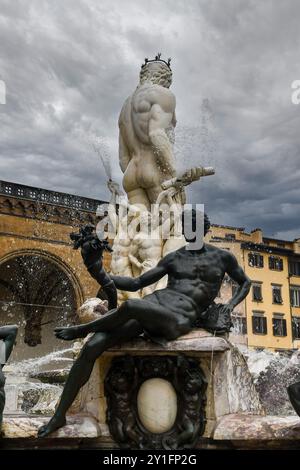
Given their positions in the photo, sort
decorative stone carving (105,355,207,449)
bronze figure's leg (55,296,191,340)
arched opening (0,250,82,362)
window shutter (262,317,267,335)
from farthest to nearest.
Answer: window shutter (262,317,267,335) < arched opening (0,250,82,362) < decorative stone carving (105,355,207,449) < bronze figure's leg (55,296,191,340)

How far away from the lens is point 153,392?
3988 mm

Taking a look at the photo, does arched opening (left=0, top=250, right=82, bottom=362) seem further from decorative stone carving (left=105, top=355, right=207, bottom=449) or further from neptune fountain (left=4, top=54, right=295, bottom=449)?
decorative stone carving (left=105, top=355, right=207, bottom=449)

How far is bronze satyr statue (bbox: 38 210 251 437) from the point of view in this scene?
3.79 meters

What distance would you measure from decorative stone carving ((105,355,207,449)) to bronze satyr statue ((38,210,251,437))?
23cm

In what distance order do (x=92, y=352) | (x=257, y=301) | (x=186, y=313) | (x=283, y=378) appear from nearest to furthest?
(x=92, y=352)
(x=186, y=313)
(x=283, y=378)
(x=257, y=301)

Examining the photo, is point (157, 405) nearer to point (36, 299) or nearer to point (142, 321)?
point (142, 321)

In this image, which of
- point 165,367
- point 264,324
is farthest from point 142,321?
point 264,324

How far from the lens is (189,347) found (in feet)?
12.8

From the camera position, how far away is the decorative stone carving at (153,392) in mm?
3916

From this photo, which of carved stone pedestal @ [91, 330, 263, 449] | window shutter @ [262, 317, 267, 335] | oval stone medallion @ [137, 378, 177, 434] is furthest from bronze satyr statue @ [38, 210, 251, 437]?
window shutter @ [262, 317, 267, 335]

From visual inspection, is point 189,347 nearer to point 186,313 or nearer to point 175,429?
point 186,313

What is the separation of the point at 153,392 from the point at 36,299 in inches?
1061

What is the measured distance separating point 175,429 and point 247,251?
38010 millimetres
